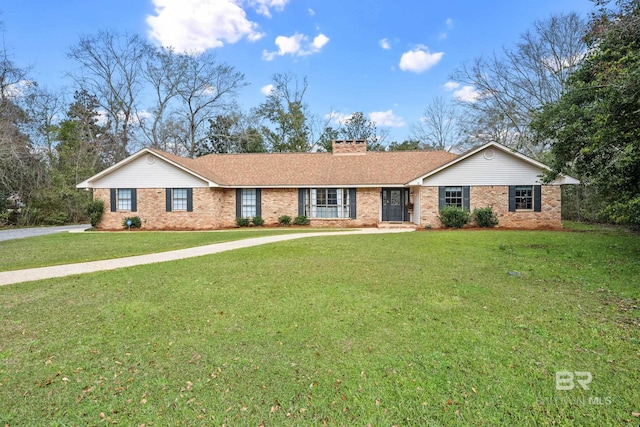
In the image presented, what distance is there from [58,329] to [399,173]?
1748 cm

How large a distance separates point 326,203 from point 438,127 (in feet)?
64.3

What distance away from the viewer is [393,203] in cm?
1942

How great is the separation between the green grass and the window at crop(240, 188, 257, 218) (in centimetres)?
1218

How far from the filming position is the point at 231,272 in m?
7.29


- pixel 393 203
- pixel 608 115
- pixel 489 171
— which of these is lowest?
pixel 393 203

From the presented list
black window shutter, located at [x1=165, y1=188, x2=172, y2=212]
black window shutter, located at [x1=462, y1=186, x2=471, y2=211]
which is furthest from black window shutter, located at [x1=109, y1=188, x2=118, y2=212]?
black window shutter, located at [x1=462, y1=186, x2=471, y2=211]

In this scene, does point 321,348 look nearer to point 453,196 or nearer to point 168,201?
point 453,196

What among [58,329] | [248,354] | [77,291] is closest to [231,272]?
[77,291]

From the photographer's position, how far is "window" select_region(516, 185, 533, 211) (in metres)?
16.8

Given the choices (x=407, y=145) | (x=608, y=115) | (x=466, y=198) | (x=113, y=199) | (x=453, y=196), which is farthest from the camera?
(x=407, y=145)

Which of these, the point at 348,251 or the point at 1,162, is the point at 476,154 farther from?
the point at 1,162

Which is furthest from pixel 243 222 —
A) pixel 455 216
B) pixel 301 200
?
pixel 455 216

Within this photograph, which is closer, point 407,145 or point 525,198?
point 525,198

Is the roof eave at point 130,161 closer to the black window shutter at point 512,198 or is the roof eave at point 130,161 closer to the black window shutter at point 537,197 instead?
the black window shutter at point 512,198
